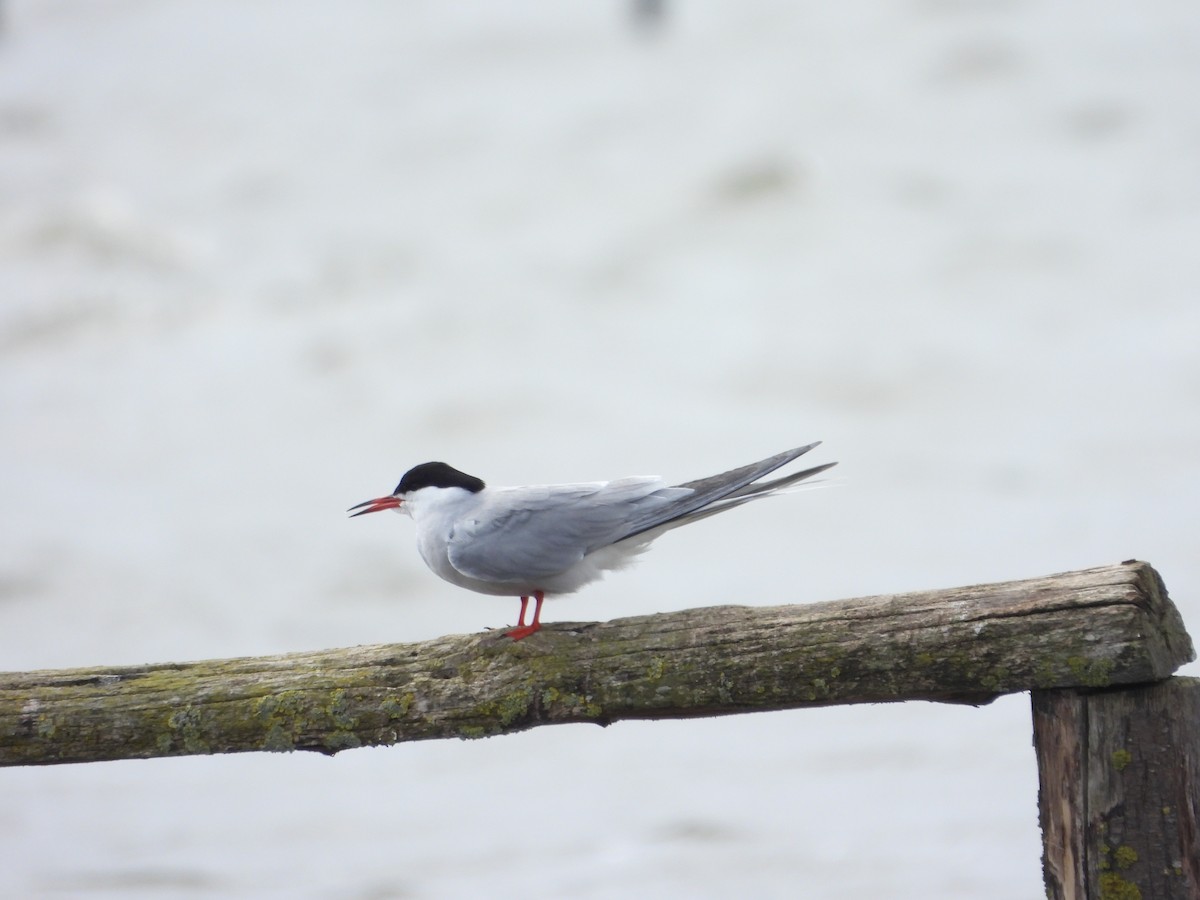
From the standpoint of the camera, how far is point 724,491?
2.21m

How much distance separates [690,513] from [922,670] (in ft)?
1.77

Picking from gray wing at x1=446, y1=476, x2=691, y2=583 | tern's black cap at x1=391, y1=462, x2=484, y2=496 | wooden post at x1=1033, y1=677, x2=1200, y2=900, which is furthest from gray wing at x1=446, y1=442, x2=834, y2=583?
wooden post at x1=1033, y1=677, x2=1200, y2=900

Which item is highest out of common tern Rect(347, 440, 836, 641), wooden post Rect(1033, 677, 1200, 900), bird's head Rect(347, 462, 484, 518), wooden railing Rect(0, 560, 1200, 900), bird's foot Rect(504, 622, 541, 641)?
bird's head Rect(347, 462, 484, 518)

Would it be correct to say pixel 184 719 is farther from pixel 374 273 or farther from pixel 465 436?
pixel 374 273

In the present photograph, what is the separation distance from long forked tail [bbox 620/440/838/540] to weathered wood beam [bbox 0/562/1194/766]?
0.75 feet

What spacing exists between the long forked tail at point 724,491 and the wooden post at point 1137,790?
1.82 feet

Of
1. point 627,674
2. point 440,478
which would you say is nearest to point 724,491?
point 627,674

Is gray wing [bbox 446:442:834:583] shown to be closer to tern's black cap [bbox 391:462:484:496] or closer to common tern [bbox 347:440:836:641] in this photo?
common tern [bbox 347:440:836:641]

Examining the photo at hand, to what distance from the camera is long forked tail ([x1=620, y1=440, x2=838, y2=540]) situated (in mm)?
2148

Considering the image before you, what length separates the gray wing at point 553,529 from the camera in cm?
240

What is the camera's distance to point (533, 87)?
10805 millimetres

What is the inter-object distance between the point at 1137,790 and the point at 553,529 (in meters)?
1.07

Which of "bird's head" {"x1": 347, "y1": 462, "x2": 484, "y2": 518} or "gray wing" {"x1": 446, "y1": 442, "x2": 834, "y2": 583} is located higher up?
"bird's head" {"x1": 347, "y1": 462, "x2": 484, "y2": 518}

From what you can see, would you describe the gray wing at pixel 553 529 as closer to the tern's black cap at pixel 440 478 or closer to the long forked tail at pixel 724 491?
the long forked tail at pixel 724 491
